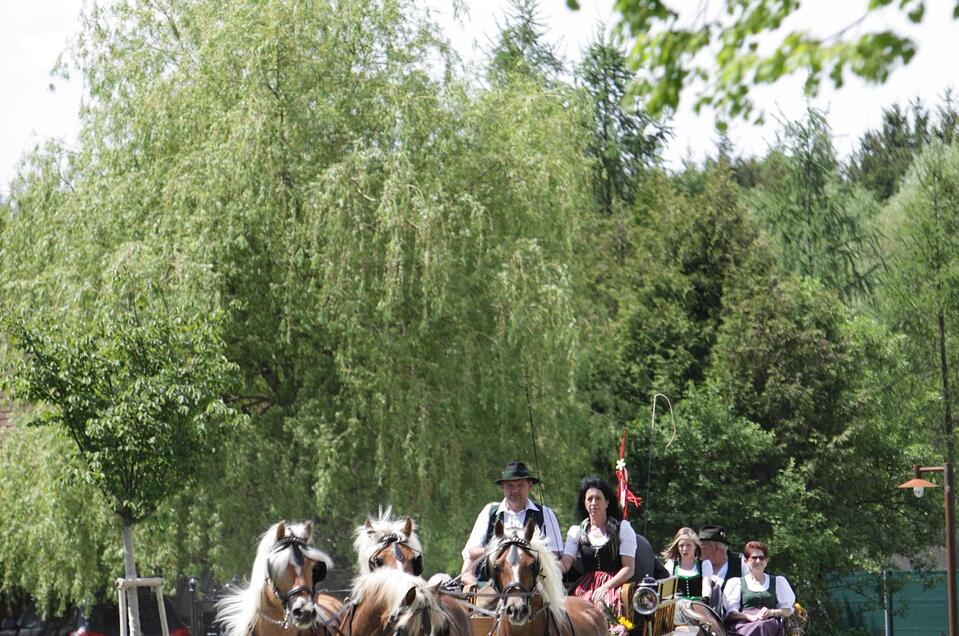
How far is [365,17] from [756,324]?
1244 cm

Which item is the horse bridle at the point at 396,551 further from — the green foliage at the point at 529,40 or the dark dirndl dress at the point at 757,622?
the green foliage at the point at 529,40

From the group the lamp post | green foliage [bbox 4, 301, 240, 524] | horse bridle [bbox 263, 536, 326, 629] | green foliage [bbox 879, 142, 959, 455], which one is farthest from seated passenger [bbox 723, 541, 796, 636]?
green foliage [bbox 879, 142, 959, 455]

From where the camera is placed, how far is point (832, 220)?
41125mm

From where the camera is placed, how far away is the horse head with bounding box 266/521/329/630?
973 centimetres

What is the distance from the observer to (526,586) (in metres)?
9.89

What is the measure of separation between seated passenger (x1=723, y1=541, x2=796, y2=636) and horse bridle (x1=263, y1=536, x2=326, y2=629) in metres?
4.34

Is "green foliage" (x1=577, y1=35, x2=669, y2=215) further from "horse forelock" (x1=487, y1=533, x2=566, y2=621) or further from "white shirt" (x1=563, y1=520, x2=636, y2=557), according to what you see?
"horse forelock" (x1=487, y1=533, x2=566, y2=621)

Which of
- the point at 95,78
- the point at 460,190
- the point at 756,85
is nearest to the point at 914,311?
the point at 460,190

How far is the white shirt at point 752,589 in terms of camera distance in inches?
514

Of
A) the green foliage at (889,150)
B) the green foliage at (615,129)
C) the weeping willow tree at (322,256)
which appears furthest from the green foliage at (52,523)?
the green foliage at (889,150)

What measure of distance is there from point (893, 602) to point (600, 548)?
22787 mm

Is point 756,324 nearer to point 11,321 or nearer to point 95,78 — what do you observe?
point 95,78

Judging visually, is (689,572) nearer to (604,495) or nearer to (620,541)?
(620,541)

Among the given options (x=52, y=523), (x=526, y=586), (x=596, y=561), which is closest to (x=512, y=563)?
(x=526, y=586)
